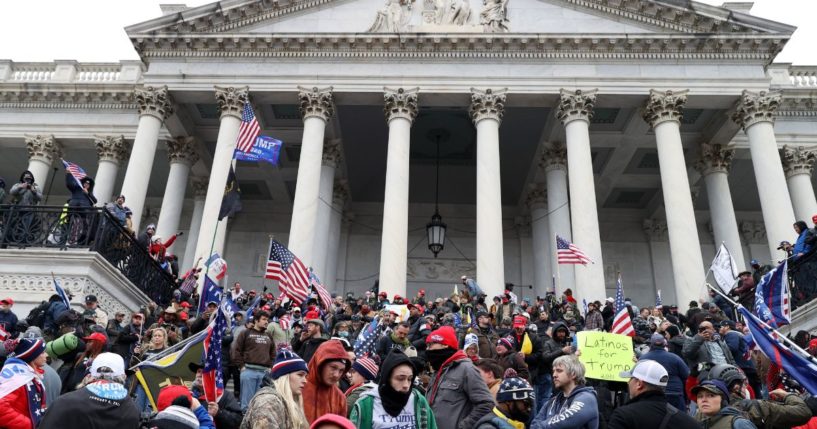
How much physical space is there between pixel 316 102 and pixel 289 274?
9.15 metres

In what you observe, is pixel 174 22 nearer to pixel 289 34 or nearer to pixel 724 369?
pixel 289 34

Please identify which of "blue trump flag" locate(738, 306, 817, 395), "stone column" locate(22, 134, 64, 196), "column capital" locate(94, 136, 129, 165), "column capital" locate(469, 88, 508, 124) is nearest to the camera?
"blue trump flag" locate(738, 306, 817, 395)

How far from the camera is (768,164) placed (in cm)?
2167

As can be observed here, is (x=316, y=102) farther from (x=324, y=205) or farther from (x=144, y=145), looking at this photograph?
(x=144, y=145)

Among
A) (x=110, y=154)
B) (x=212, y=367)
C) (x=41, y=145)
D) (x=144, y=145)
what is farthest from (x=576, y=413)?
(x=41, y=145)

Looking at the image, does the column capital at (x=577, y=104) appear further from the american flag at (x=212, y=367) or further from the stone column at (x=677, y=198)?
the american flag at (x=212, y=367)

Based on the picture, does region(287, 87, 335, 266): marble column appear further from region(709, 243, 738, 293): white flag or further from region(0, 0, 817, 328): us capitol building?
region(709, 243, 738, 293): white flag

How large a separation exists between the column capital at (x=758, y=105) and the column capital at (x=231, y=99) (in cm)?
1837

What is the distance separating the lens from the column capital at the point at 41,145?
2759cm

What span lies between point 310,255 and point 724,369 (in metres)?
15.7

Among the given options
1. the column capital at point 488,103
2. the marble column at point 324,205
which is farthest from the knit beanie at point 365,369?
the column capital at point 488,103

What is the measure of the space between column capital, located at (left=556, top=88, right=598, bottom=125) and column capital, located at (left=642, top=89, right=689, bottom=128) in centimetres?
213

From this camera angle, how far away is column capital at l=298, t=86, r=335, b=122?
926 inches

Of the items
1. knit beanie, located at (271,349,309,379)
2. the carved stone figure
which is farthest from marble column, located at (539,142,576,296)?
knit beanie, located at (271,349,309,379)
